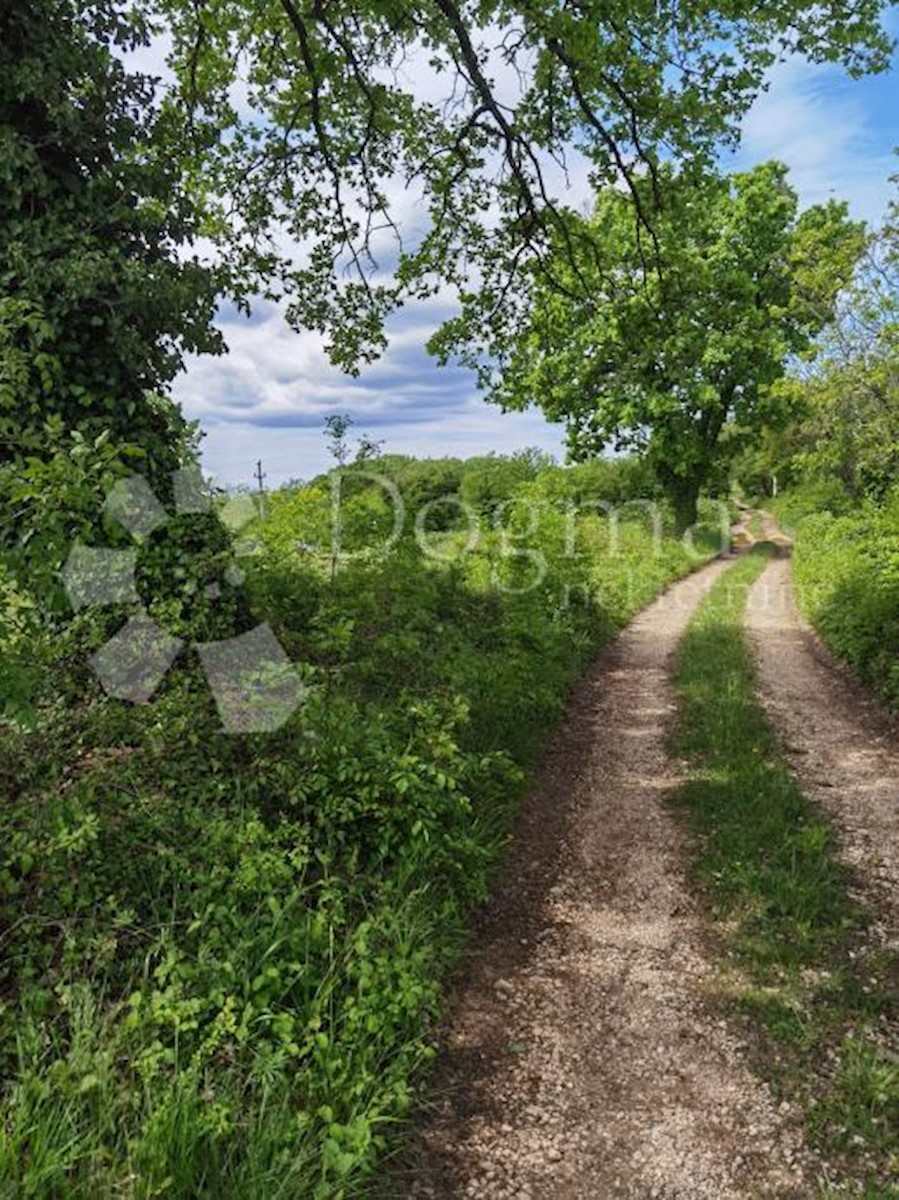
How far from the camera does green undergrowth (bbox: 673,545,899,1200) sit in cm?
347

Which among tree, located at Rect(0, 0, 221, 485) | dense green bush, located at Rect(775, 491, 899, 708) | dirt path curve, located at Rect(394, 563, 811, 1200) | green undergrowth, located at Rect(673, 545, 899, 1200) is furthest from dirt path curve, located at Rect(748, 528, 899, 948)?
tree, located at Rect(0, 0, 221, 485)

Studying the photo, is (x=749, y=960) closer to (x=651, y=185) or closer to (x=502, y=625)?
(x=502, y=625)

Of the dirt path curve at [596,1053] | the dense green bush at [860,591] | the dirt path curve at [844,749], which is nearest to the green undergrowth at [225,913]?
the dirt path curve at [596,1053]

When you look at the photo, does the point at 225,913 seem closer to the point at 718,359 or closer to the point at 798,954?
the point at 798,954

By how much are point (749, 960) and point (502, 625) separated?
6.04 m

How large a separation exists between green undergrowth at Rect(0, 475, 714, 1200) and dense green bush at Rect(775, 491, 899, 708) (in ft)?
24.2

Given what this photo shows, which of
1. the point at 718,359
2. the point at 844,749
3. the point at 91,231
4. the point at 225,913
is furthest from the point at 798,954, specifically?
the point at 718,359

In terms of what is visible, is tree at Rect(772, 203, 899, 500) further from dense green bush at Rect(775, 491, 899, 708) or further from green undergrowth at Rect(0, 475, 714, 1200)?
green undergrowth at Rect(0, 475, 714, 1200)

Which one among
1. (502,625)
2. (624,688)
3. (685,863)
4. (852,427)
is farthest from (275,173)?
(852,427)

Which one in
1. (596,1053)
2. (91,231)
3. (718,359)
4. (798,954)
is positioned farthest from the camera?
(718,359)

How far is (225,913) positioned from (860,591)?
1380cm

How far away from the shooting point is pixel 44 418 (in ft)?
21.1

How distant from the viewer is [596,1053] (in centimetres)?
402

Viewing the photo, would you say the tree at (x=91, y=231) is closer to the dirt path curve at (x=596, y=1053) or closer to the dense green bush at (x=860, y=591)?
the dirt path curve at (x=596, y=1053)
